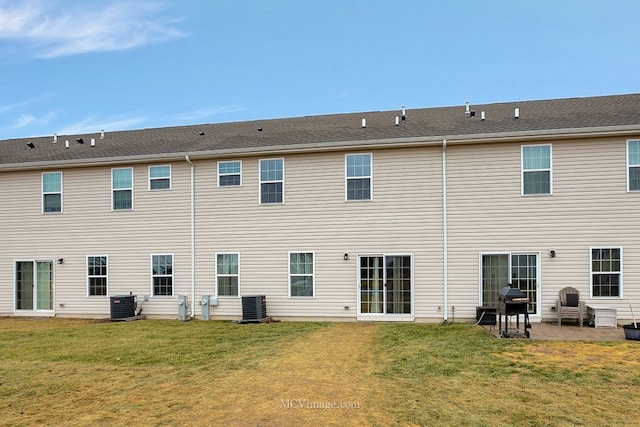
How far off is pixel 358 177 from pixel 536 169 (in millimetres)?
4792

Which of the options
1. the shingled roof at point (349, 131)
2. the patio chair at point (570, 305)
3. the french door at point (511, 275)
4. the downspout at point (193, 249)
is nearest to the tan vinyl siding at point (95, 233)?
the downspout at point (193, 249)

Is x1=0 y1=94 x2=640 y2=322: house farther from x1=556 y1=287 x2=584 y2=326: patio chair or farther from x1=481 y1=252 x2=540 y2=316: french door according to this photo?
x1=556 y1=287 x2=584 y2=326: patio chair

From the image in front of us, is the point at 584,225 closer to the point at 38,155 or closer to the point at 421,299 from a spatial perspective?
the point at 421,299

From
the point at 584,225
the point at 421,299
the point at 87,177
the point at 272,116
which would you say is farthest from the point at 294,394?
the point at 272,116

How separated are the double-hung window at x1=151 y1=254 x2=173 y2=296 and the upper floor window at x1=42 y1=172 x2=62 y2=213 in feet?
12.8

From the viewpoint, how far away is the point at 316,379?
6969 mm

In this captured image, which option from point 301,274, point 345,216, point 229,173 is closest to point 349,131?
point 345,216

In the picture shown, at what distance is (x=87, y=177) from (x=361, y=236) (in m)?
9.12

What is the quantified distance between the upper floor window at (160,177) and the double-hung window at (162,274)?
2.18 meters

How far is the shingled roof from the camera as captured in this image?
1237cm

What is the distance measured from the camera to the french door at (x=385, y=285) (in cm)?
1268

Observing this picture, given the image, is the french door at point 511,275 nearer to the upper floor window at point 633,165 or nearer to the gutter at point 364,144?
the upper floor window at point 633,165

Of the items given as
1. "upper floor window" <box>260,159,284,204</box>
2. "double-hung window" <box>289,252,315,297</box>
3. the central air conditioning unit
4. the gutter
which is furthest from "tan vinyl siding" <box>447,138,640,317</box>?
the central air conditioning unit

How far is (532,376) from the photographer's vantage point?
22.8ft
